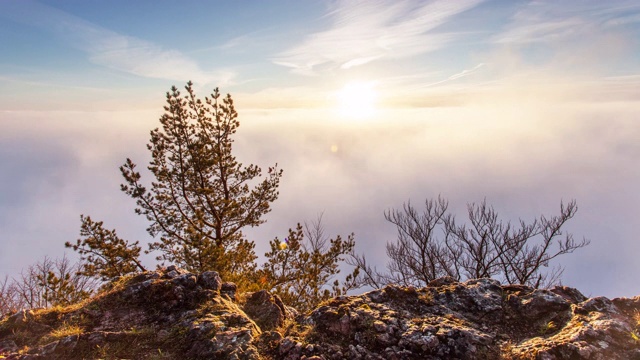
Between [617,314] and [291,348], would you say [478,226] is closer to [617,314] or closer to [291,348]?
[617,314]

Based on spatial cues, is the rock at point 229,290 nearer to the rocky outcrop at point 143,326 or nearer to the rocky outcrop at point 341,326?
the rocky outcrop at point 143,326

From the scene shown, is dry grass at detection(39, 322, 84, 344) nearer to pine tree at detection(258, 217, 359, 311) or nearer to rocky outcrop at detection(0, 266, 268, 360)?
rocky outcrop at detection(0, 266, 268, 360)

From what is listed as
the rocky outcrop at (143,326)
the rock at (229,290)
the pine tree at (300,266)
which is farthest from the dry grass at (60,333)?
the pine tree at (300,266)

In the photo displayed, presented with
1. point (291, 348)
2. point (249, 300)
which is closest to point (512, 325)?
point (291, 348)

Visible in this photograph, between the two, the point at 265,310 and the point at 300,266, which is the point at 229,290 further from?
the point at 300,266

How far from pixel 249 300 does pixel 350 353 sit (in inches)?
108

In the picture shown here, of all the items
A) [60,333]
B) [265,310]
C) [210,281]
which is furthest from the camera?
[210,281]

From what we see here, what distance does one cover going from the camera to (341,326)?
19.2 ft

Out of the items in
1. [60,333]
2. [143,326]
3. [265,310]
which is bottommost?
[60,333]

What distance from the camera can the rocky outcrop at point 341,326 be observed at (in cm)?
520

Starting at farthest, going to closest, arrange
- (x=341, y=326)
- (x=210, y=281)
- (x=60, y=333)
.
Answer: (x=210, y=281) < (x=341, y=326) < (x=60, y=333)

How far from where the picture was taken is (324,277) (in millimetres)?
15594

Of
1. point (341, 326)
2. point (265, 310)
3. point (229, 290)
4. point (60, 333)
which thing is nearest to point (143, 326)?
point (60, 333)

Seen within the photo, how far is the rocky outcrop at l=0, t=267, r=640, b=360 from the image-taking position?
205 inches
